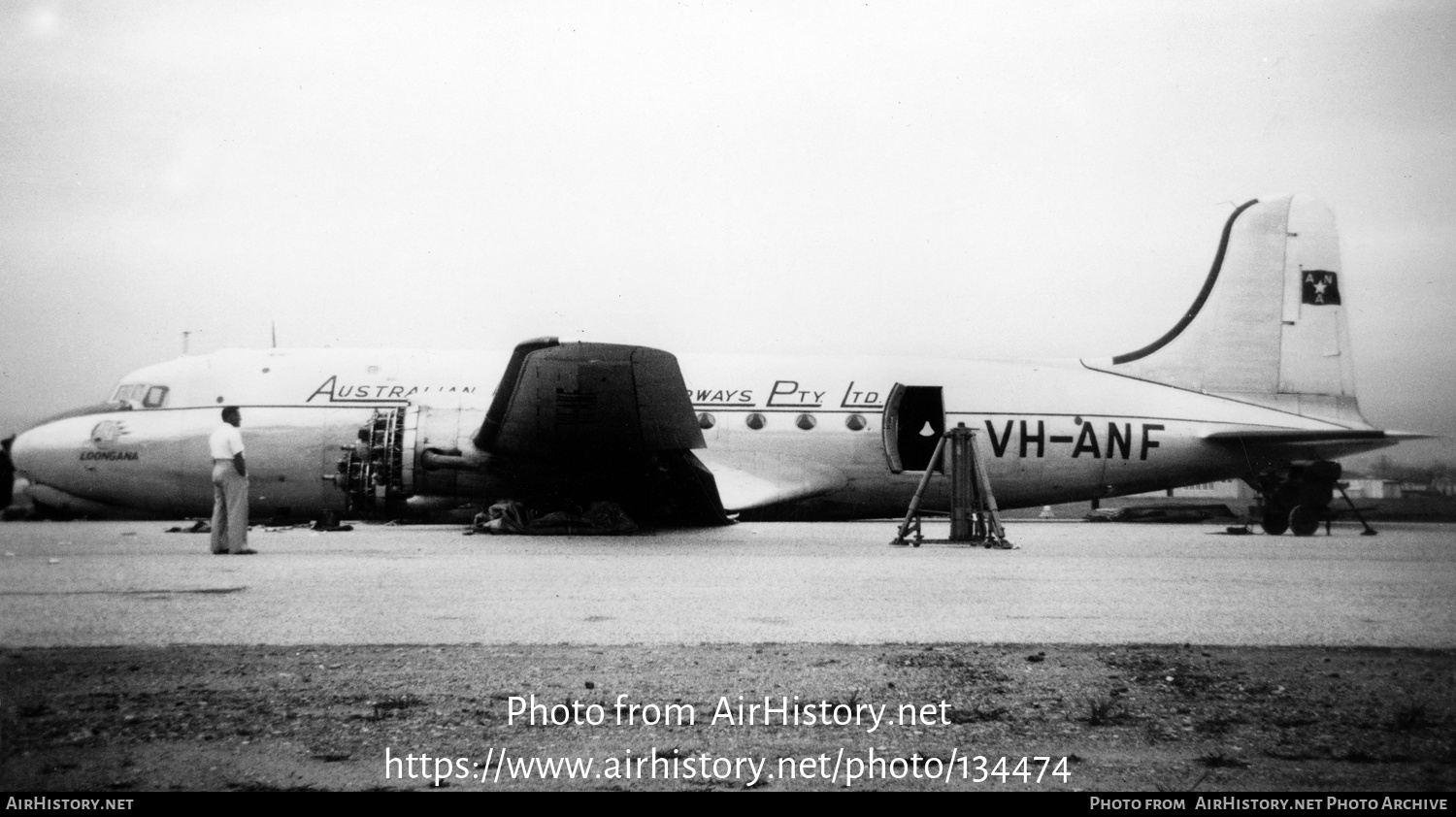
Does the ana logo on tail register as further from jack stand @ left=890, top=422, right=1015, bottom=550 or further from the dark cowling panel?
the dark cowling panel

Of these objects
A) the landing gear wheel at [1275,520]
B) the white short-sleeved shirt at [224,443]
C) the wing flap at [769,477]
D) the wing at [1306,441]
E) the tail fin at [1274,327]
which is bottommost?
the landing gear wheel at [1275,520]

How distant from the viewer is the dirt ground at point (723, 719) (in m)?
3.11

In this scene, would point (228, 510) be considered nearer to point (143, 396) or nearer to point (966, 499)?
point (143, 396)

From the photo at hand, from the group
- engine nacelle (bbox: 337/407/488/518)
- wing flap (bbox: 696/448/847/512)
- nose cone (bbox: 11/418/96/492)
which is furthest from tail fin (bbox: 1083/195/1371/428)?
nose cone (bbox: 11/418/96/492)

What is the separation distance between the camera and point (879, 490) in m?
14.9

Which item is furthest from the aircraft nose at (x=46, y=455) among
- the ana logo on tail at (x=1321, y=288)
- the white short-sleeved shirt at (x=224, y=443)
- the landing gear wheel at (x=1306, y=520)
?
the ana logo on tail at (x=1321, y=288)

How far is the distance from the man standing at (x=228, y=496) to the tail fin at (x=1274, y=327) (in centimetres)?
1245

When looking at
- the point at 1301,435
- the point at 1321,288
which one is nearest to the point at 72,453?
the point at 1301,435

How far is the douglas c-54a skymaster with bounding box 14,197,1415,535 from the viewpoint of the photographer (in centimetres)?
1259

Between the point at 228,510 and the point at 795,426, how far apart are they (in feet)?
25.5

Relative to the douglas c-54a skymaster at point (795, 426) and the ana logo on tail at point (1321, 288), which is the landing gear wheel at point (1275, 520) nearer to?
the douglas c-54a skymaster at point (795, 426)

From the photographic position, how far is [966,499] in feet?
42.1
